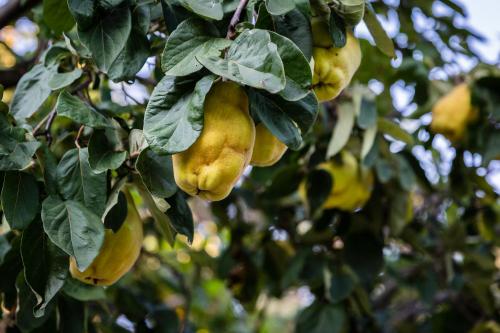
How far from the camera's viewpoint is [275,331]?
153 inches

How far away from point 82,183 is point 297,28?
0.39m

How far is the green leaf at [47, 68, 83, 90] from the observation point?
1147mm

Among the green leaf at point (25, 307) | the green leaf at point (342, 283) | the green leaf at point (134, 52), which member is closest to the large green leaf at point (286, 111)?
the green leaf at point (134, 52)

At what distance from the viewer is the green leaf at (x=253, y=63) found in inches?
32.7

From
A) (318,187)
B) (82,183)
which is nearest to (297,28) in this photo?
(82,183)

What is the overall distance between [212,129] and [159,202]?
0.60 ft

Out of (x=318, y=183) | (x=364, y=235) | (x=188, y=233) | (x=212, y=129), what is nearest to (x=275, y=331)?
(x=364, y=235)

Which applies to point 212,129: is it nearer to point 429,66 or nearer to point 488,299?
point 429,66

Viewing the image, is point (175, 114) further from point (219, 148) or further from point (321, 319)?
point (321, 319)

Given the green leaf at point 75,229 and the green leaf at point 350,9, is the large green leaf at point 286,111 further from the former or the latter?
the green leaf at point 75,229

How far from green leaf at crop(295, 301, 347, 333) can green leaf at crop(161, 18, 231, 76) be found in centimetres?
125

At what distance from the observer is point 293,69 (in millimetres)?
884

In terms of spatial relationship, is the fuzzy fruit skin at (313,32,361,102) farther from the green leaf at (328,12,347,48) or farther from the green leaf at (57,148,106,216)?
the green leaf at (57,148,106,216)

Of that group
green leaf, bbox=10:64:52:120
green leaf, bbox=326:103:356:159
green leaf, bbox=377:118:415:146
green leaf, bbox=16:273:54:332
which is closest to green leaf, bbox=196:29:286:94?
green leaf, bbox=10:64:52:120
